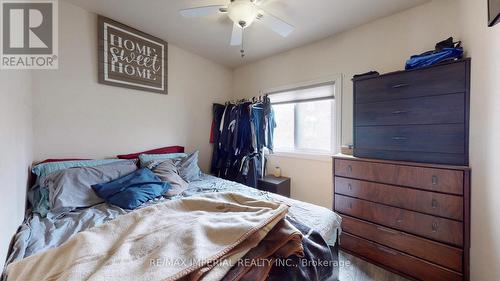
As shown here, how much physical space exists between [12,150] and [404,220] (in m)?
2.68

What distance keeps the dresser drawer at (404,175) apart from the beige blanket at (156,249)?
4.10ft

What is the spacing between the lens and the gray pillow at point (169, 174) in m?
1.84

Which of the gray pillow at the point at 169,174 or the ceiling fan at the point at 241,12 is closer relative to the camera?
the ceiling fan at the point at 241,12

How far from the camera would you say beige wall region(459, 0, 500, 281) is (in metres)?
1.17

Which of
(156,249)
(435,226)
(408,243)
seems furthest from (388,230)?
(156,249)

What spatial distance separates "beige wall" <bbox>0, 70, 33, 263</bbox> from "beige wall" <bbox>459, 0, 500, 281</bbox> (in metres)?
2.59

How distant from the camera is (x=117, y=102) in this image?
7.23 feet

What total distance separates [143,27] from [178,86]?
77cm

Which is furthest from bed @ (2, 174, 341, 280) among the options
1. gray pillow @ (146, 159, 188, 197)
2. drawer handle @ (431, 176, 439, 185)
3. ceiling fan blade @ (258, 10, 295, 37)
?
ceiling fan blade @ (258, 10, 295, 37)

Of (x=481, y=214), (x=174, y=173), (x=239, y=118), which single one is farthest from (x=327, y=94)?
(x=174, y=173)

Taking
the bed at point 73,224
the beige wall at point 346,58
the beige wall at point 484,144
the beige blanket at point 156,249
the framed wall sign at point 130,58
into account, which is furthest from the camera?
the framed wall sign at point 130,58

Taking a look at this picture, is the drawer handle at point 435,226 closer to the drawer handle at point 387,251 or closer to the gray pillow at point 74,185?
the drawer handle at point 387,251

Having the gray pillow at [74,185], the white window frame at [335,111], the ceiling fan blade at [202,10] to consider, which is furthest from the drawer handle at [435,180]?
the gray pillow at [74,185]

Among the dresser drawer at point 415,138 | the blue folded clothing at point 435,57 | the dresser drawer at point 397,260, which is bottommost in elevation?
the dresser drawer at point 397,260
